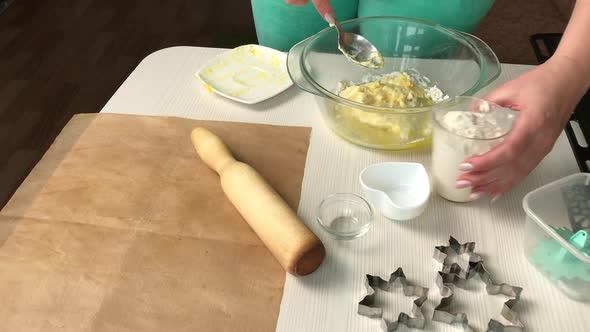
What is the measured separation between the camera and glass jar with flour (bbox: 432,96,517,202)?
2.00ft

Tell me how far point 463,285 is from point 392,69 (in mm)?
433

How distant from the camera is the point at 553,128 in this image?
25.1 inches

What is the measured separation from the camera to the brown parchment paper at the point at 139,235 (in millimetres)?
564

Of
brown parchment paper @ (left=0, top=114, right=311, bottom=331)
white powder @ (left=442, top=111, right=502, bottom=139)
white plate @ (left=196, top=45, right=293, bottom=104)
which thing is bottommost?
brown parchment paper @ (left=0, top=114, right=311, bottom=331)

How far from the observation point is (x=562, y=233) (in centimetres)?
56

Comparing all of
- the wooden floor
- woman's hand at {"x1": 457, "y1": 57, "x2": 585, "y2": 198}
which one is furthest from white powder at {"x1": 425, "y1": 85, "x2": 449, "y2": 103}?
the wooden floor

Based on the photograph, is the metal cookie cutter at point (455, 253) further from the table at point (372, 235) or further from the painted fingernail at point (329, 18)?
the painted fingernail at point (329, 18)

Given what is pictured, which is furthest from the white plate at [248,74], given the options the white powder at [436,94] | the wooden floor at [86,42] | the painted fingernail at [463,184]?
the wooden floor at [86,42]

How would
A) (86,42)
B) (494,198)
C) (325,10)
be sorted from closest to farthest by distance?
1. (494,198)
2. (325,10)
3. (86,42)

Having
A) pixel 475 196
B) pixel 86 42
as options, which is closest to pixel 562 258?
pixel 475 196

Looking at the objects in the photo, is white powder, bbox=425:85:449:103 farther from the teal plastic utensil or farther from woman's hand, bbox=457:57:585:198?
the teal plastic utensil

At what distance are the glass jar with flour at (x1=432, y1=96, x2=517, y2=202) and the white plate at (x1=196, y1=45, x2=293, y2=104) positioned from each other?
31 centimetres

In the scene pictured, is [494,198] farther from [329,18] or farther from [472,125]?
[329,18]

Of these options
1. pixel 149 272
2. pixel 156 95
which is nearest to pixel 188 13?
pixel 156 95
